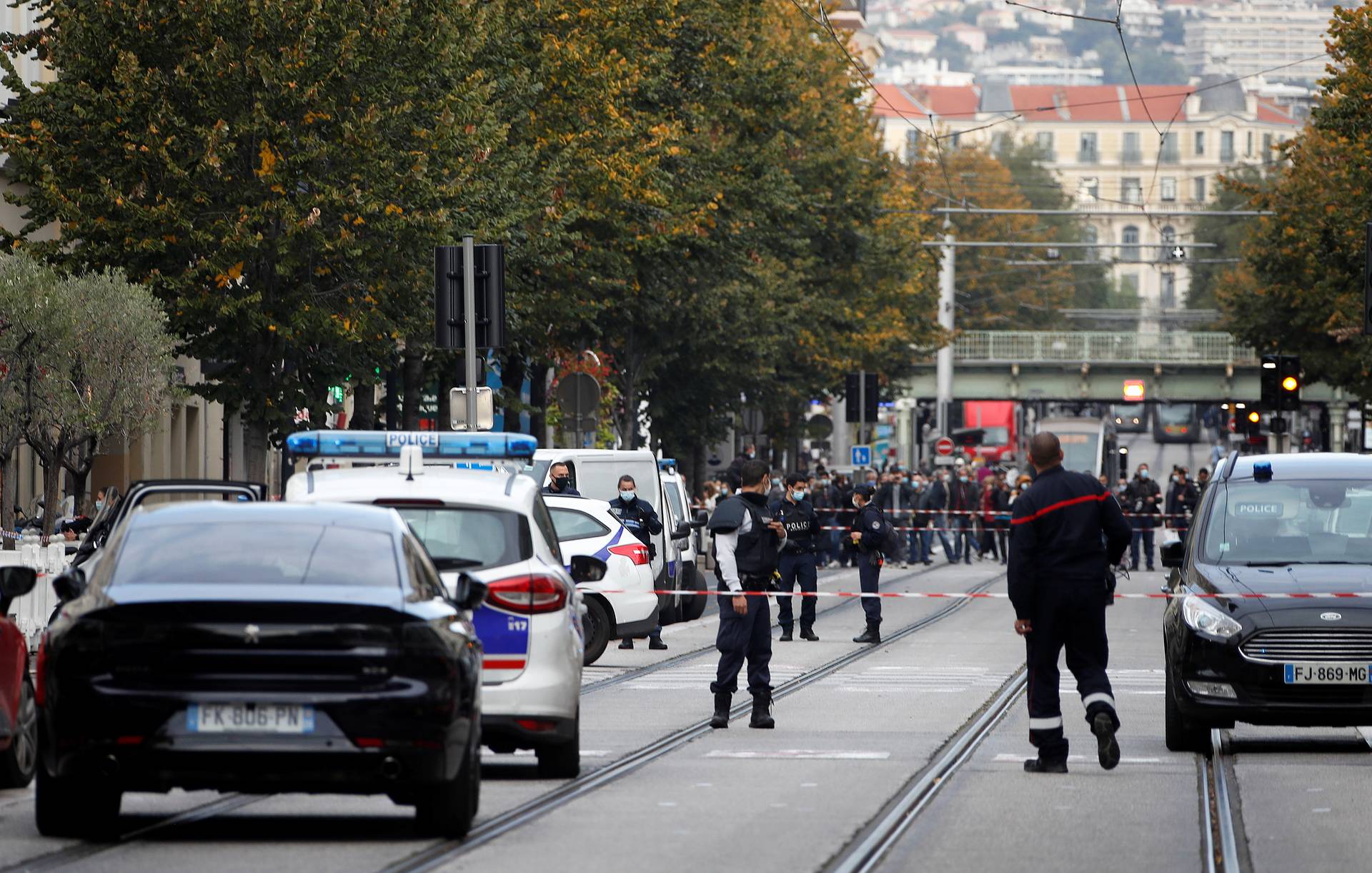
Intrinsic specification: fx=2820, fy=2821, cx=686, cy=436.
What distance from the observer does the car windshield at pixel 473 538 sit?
526 inches

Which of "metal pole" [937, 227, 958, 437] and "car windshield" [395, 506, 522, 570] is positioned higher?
"metal pole" [937, 227, 958, 437]

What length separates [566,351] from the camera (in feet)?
143

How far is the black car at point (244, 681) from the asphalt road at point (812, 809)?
35 cm

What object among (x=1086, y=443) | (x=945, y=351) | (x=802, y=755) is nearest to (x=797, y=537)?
(x=802, y=755)

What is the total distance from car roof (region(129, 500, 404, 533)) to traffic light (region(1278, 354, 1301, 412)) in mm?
32047

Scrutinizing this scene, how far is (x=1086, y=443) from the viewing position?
87812 mm

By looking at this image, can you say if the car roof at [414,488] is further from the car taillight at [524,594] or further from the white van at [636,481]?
the white van at [636,481]

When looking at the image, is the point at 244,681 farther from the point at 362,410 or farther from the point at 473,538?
the point at 362,410

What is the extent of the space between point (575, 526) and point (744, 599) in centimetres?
842

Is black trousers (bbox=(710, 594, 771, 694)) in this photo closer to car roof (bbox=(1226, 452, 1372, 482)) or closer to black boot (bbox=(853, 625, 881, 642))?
car roof (bbox=(1226, 452, 1372, 482))

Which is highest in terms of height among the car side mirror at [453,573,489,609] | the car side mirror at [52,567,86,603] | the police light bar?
the police light bar

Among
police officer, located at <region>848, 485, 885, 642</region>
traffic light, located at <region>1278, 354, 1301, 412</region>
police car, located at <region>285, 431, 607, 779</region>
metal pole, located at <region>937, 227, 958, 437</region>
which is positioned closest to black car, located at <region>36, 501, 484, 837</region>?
police car, located at <region>285, 431, 607, 779</region>

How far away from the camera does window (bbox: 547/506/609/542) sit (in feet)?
83.5

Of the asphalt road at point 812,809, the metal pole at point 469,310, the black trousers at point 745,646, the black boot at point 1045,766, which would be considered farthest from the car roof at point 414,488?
the metal pole at point 469,310
